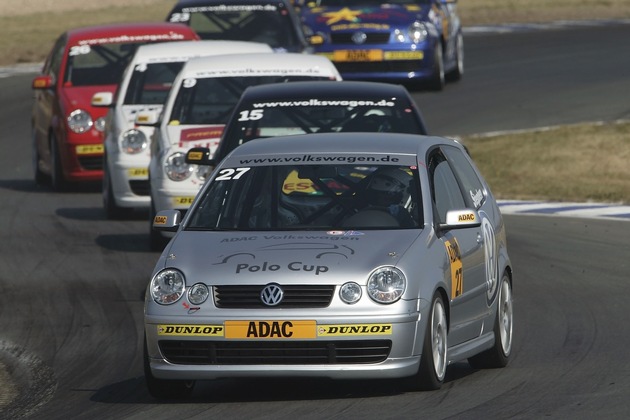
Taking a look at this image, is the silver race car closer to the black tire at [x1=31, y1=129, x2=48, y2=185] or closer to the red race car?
the red race car

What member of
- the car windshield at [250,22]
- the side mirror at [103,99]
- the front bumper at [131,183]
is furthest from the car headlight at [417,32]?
the front bumper at [131,183]

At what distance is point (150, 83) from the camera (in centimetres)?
1878

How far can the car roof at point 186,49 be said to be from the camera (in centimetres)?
1850

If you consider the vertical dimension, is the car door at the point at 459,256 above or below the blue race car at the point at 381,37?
above

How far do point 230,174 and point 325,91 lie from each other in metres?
4.01

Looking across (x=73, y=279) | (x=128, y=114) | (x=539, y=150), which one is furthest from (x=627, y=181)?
(x=73, y=279)

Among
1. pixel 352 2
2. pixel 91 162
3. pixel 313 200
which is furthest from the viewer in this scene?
pixel 352 2

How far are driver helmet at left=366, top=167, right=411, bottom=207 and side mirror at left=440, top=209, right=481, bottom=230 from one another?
1.07 feet

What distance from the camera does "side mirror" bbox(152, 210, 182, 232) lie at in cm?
973

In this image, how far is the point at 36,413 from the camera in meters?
8.84

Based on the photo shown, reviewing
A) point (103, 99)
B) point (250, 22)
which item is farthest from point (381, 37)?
point (103, 99)

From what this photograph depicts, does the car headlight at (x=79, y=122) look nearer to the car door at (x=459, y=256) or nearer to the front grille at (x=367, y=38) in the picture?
the front grille at (x=367, y=38)

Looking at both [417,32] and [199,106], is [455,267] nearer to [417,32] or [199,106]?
[199,106]

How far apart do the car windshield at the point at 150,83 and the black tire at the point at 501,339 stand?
8.74 meters
